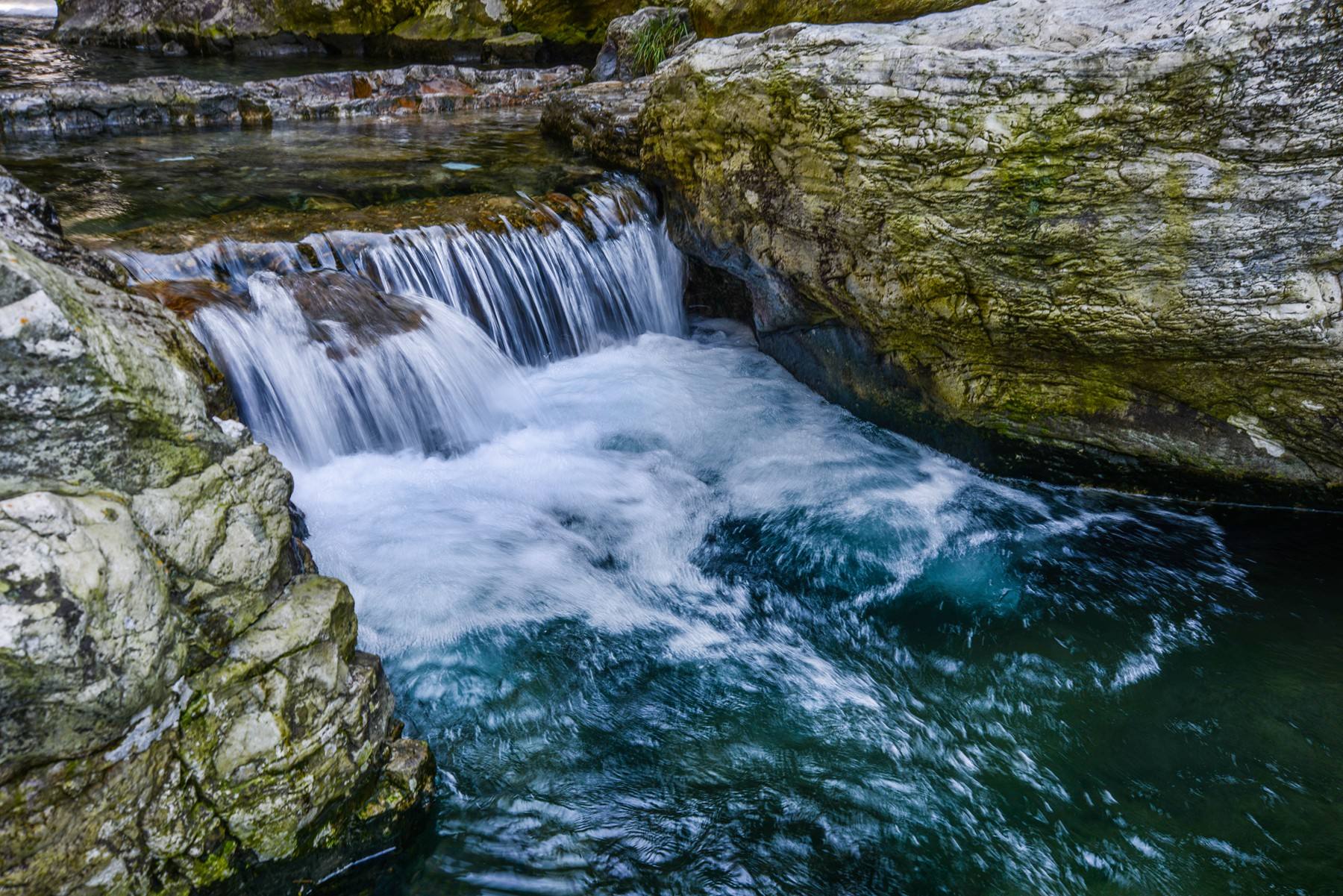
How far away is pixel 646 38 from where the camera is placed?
10078 millimetres

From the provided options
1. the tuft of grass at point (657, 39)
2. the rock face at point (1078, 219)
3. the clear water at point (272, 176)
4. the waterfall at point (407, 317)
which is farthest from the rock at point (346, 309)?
the tuft of grass at point (657, 39)

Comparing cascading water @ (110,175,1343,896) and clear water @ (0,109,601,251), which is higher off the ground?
clear water @ (0,109,601,251)

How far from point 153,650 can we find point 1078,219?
149 inches

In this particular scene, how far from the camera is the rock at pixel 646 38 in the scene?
32.5 ft

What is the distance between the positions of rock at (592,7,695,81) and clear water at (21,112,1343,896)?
557 centimetres

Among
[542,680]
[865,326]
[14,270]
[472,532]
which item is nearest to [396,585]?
[472,532]

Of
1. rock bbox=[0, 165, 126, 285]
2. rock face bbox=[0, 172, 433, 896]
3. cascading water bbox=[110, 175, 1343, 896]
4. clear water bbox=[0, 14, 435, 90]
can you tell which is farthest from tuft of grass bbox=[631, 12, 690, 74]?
rock face bbox=[0, 172, 433, 896]

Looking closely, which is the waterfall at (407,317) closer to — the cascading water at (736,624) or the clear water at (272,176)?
the cascading water at (736,624)

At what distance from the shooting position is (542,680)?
3354 mm

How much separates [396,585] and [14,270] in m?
2.19

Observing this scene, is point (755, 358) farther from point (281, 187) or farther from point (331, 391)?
point (281, 187)

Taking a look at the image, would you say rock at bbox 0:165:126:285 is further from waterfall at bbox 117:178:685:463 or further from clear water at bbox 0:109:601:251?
clear water at bbox 0:109:601:251

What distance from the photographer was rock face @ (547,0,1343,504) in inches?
133

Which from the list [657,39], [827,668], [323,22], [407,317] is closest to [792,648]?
[827,668]
